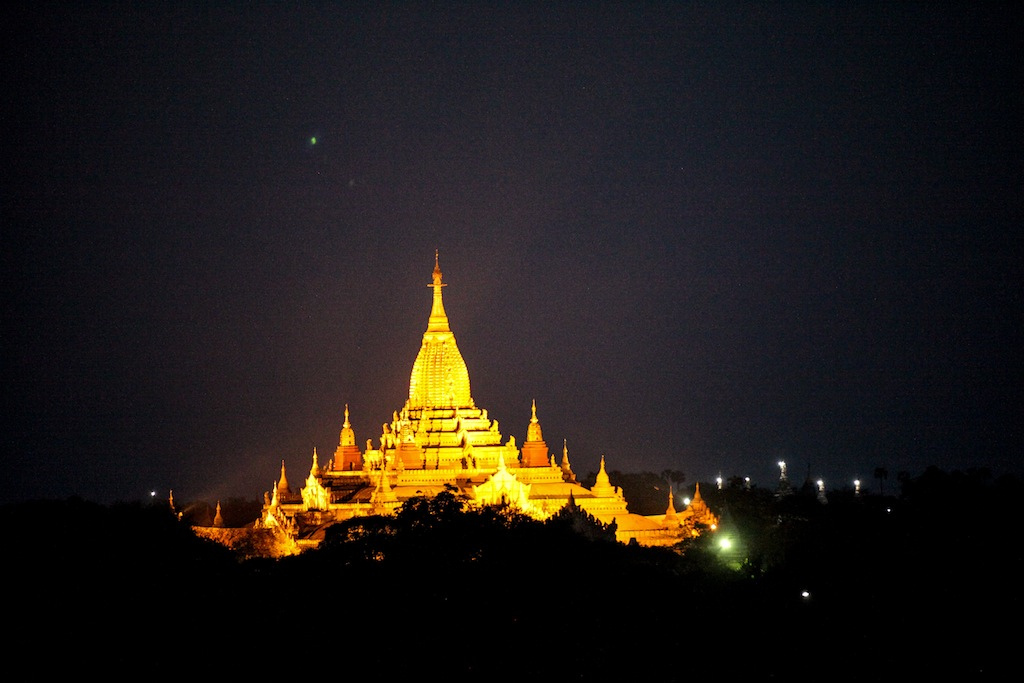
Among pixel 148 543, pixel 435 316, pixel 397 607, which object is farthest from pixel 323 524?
pixel 397 607

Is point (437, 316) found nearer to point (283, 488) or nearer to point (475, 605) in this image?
point (283, 488)

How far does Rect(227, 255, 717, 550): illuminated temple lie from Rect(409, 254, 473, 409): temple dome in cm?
5

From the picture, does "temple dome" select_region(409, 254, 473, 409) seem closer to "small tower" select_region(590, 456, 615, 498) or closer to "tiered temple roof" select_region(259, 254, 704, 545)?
"tiered temple roof" select_region(259, 254, 704, 545)

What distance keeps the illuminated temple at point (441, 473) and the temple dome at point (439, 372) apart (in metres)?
0.05

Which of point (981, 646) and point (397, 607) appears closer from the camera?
point (397, 607)

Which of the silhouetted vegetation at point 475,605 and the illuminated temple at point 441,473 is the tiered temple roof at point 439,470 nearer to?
the illuminated temple at point 441,473

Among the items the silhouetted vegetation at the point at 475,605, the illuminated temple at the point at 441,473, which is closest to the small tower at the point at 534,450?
the illuminated temple at the point at 441,473

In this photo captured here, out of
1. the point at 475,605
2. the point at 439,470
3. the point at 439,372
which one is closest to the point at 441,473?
the point at 439,470

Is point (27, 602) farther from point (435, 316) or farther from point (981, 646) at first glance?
point (435, 316)

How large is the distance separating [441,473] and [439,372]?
896 cm

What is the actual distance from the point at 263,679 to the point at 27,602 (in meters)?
5.14

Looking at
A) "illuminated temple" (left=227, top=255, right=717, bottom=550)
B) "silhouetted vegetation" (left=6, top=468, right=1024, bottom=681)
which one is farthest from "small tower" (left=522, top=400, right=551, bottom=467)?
"silhouetted vegetation" (left=6, top=468, right=1024, bottom=681)

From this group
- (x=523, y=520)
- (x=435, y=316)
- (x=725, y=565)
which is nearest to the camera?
(x=523, y=520)

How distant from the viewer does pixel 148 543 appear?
129 ft
